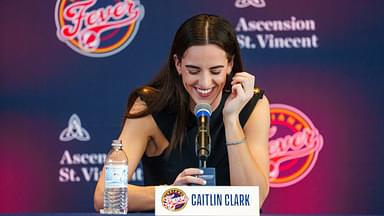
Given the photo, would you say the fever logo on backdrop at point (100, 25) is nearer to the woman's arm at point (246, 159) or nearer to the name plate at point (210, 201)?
the woman's arm at point (246, 159)

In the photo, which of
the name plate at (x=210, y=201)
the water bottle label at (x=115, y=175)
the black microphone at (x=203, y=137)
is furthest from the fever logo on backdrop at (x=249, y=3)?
the name plate at (x=210, y=201)

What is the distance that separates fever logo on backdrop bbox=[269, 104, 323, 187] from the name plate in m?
2.02

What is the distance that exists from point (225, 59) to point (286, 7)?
5.25 ft

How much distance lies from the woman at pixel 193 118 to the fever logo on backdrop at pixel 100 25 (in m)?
1.37

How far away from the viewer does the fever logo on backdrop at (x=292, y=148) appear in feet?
12.8

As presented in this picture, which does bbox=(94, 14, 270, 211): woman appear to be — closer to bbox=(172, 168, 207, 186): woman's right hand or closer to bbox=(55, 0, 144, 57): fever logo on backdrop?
bbox=(172, 168, 207, 186): woman's right hand

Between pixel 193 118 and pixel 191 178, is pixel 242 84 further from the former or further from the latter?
pixel 191 178

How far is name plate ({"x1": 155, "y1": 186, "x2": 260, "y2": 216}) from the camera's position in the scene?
188 cm

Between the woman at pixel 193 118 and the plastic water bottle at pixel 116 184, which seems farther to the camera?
the woman at pixel 193 118

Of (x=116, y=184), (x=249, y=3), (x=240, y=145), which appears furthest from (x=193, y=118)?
(x=249, y=3)

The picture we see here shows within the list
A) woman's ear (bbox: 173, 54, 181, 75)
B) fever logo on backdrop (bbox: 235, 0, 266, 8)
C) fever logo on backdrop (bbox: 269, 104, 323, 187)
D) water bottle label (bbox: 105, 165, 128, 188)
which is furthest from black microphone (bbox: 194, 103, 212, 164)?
fever logo on backdrop (bbox: 235, 0, 266, 8)

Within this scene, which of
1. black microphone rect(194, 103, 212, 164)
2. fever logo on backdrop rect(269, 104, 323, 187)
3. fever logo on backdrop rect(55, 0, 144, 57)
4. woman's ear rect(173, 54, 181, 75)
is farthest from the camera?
fever logo on backdrop rect(55, 0, 144, 57)

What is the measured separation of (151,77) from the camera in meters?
4.01
